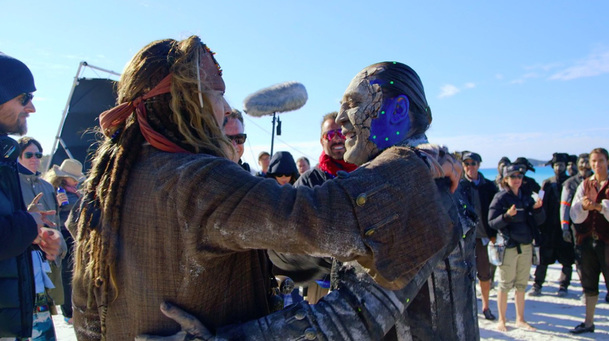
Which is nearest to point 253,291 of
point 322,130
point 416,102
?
point 416,102

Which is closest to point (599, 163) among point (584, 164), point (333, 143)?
point (584, 164)

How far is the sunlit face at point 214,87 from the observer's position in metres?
1.49

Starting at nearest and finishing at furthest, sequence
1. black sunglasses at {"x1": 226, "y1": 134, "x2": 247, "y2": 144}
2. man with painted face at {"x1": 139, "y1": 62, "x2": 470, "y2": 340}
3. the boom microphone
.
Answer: man with painted face at {"x1": 139, "y1": 62, "x2": 470, "y2": 340} < black sunglasses at {"x1": 226, "y1": 134, "x2": 247, "y2": 144} < the boom microphone

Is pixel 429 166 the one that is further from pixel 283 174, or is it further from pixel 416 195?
pixel 283 174

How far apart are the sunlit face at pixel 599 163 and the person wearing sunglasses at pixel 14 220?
6332 mm

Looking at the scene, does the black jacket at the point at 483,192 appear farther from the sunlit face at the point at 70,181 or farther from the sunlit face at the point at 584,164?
the sunlit face at the point at 70,181

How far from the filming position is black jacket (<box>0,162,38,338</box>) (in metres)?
2.42

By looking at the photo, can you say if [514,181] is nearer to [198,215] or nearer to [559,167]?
[559,167]

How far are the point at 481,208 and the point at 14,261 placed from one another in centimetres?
627

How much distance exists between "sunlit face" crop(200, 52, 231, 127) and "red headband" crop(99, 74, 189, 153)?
0.39 ft

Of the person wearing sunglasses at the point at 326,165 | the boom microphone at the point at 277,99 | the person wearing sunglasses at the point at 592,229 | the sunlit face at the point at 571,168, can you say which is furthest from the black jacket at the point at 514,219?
the boom microphone at the point at 277,99

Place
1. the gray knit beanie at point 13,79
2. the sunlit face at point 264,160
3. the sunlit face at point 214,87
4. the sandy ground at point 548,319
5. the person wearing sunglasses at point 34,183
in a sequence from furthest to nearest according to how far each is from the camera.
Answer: the sunlit face at point 264,160
the sandy ground at point 548,319
the person wearing sunglasses at point 34,183
the gray knit beanie at point 13,79
the sunlit face at point 214,87

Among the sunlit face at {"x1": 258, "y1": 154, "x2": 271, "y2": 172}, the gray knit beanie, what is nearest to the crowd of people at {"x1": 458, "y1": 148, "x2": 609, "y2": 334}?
the sunlit face at {"x1": 258, "y1": 154, "x2": 271, "y2": 172}

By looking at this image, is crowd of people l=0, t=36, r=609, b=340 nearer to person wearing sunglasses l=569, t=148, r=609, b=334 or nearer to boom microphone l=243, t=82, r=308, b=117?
person wearing sunglasses l=569, t=148, r=609, b=334
